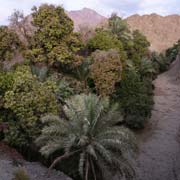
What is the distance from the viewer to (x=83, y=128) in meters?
19.7

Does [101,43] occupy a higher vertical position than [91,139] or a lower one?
higher

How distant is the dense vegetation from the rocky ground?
27.1 inches

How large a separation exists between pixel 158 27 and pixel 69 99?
7359cm

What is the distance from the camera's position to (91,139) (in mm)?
19938

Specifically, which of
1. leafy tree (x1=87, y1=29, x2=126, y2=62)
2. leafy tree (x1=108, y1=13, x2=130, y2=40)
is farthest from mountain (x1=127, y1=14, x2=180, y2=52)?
leafy tree (x1=87, y1=29, x2=126, y2=62)

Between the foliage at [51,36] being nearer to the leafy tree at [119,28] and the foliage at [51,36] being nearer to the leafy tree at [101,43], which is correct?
the leafy tree at [101,43]

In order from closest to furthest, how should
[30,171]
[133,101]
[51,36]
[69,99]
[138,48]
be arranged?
[30,171] < [69,99] < [51,36] < [133,101] < [138,48]

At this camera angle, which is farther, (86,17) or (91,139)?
(86,17)

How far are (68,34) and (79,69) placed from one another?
3030 mm

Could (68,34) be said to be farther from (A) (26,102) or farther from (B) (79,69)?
(A) (26,102)

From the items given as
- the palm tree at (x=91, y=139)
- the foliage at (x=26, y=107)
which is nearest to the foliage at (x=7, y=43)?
the foliage at (x=26, y=107)

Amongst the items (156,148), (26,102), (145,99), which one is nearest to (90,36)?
(145,99)

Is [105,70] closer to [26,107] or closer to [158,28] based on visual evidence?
[26,107]

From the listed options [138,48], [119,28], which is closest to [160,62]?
[138,48]
